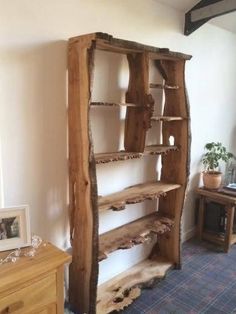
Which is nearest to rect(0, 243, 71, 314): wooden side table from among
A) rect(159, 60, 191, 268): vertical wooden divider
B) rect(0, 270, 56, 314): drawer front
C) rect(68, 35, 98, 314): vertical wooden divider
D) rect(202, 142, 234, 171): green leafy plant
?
rect(0, 270, 56, 314): drawer front

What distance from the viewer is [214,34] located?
9.80 feet

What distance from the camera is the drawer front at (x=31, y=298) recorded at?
3.97 ft

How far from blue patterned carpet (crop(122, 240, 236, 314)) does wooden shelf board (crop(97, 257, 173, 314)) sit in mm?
58

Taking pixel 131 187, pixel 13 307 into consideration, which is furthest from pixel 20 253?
pixel 131 187

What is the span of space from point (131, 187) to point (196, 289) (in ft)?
3.21

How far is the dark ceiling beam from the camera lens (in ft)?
7.59

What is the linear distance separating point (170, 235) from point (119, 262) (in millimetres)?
528

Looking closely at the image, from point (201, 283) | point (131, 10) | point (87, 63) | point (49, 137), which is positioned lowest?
point (201, 283)

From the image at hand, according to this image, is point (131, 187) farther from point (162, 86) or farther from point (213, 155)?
point (213, 155)

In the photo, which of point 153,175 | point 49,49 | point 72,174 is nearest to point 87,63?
point 49,49

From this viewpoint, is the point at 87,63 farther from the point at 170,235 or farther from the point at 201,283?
the point at 201,283

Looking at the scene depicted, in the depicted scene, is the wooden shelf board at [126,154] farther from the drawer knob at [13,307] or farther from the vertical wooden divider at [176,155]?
the drawer knob at [13,307]

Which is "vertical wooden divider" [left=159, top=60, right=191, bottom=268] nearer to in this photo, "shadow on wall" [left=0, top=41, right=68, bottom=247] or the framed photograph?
"shadow on wall" [left=0, top=41, right=68, bottom=247]

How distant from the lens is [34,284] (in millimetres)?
1287
